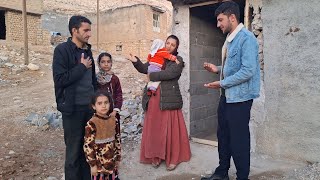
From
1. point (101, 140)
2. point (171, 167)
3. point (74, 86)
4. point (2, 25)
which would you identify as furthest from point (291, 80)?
point (2, 25)

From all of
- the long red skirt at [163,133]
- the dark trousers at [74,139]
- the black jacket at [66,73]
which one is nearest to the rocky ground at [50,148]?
the long red skirt at [163,133]

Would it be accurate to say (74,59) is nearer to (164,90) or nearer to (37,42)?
(164,90)

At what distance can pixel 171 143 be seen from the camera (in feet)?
12.9

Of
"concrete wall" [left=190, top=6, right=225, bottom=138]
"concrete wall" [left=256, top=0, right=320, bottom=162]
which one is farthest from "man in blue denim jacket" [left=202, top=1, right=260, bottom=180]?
"concrete wall" [left=190, top=6, right=225, bottom=138]

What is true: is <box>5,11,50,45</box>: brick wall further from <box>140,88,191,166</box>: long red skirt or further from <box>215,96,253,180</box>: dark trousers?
<box>215,96,253,180</box>: dark trousers

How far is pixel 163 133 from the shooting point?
387 cm

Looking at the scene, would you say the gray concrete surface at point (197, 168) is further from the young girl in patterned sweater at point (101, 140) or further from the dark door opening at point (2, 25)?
the dark door opening at point (2, 25)

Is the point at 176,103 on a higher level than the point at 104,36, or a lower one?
lower

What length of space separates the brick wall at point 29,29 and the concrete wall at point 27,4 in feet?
0.91

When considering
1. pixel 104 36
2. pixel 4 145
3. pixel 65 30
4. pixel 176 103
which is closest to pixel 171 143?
pixel 176 103

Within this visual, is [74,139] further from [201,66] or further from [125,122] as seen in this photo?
[125,122]

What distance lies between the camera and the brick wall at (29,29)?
51.6 feet

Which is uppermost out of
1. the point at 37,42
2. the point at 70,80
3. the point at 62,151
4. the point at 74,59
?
the point at 37,42

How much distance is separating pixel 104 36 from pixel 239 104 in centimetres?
2052
